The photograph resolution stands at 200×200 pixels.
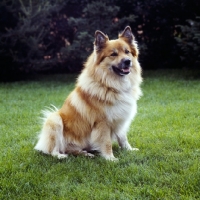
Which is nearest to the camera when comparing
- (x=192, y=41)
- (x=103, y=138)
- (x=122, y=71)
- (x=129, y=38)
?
(x=103, y=138)

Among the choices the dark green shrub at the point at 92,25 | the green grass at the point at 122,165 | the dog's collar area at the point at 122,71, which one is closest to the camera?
the green grass at the point at 122,165

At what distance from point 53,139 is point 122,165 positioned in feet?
2.98

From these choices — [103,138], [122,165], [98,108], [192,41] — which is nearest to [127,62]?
[98,108]

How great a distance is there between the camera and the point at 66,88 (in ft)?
29.5

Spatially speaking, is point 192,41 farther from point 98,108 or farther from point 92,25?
point 98,108

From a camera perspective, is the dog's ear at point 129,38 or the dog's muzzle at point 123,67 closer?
the dog's muzzle at point 123,67

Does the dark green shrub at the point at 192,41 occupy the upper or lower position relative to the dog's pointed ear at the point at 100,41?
lower

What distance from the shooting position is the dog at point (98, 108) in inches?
150

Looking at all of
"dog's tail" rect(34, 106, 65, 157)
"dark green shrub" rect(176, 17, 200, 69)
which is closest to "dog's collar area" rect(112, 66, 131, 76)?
"dog's tail" rect(34, 106, 65, 157)

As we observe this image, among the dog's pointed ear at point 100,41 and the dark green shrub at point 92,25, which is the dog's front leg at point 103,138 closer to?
the dog's pointed ear at point 100,41

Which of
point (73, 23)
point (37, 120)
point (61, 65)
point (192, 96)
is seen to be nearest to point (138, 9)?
point (73, 23)

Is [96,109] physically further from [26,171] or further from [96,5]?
[96,5]

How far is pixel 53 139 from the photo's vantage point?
3.82 m

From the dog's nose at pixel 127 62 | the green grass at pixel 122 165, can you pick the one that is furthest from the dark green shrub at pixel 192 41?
the dog's nose at pixel 127 62
